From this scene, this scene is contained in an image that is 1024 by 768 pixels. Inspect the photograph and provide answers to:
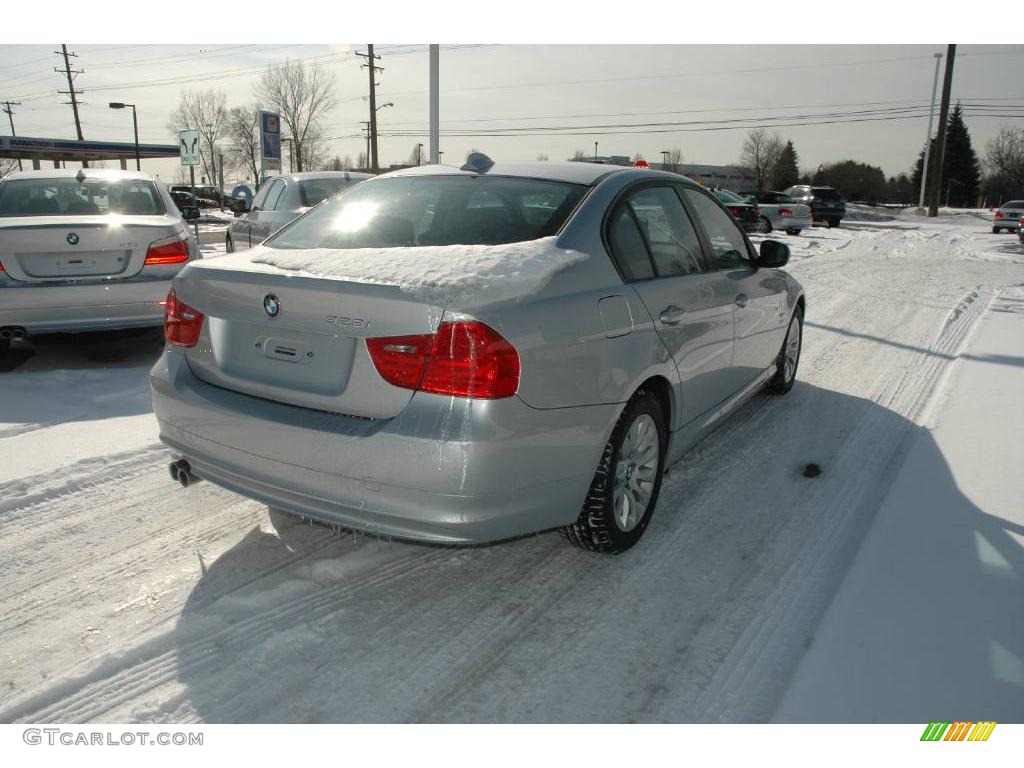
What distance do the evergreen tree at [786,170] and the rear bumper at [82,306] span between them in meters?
71.5

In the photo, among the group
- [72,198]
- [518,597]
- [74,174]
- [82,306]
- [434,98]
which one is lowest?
[518,597]

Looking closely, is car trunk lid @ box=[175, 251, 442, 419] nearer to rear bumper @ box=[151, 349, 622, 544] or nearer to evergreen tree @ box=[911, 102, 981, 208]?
rear bumper @ box=[151, 349, 622, 544]

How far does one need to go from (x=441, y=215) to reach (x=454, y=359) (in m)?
1.18

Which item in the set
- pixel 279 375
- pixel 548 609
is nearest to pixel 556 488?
pixel 548 609

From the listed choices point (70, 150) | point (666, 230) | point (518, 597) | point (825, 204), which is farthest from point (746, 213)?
point (70, 150)

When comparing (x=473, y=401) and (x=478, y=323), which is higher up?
(x=478, y=323)

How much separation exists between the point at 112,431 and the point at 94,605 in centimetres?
203

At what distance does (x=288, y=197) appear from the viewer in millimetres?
9875

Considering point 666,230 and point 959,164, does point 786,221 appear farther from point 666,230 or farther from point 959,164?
point 959,164

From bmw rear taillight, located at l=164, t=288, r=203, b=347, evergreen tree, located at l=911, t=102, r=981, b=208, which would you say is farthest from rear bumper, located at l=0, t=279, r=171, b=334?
evergreen tree, located at l=911, t=102, r=981, b=208

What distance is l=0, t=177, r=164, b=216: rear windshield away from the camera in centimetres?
654

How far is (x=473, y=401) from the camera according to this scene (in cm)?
246

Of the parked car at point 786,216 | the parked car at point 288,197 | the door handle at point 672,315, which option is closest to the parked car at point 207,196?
the parked car at point 786,216

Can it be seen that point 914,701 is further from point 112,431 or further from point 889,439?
point 112,431
